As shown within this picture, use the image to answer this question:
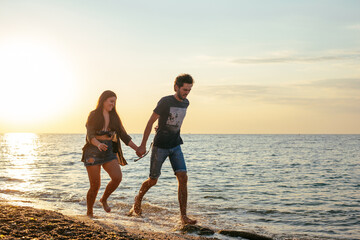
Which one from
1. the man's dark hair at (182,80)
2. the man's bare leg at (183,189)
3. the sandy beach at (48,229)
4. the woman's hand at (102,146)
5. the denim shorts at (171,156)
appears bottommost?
the sandy beach at (48,229)

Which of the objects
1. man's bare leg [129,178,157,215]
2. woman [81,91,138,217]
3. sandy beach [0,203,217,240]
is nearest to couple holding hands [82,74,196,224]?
woman [81,91,138,217]

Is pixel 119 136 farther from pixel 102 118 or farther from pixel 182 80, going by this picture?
pixel 182 80

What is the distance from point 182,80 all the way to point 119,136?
4.83 ft

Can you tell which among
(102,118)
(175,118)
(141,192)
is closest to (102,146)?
(102,118)

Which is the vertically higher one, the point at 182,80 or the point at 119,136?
the point at 182,80

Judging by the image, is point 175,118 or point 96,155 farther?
point 175,118

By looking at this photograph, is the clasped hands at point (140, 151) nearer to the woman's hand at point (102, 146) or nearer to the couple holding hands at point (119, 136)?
the couple holding hands at point (119, 136)

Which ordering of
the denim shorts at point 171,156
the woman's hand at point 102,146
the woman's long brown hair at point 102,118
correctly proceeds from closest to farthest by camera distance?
the woman's hand at point 102,146 → the woman's long brown hair at point 102,118 → the denim shorts at point 171,156

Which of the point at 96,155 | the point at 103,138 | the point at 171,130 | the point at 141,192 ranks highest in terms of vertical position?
the point at 171,130

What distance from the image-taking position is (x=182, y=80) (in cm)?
699

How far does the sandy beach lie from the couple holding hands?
89 centimetres

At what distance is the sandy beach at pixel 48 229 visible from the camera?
200 inches

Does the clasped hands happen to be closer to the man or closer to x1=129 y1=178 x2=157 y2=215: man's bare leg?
the man

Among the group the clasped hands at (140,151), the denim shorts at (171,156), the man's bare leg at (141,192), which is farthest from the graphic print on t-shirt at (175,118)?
the man's bare leg at (141,192)
